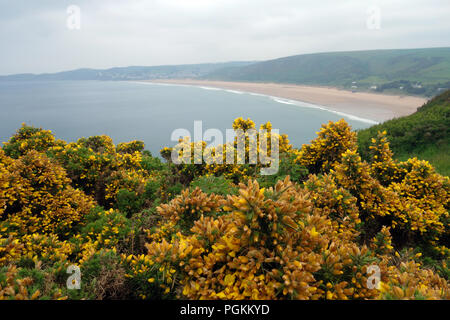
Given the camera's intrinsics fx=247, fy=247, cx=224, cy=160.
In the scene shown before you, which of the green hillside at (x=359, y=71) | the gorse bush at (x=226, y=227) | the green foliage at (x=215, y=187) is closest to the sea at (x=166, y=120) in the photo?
the gorse bush at (x=226, y=227)

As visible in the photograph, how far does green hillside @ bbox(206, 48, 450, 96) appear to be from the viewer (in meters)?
99.2

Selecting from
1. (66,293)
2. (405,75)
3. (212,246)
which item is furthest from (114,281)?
(405,75)

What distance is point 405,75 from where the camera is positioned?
110938mm

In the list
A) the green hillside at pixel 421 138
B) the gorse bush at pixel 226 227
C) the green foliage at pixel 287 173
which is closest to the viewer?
the gorse bush at pixel 226 227

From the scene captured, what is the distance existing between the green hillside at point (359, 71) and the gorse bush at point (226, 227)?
88.3m

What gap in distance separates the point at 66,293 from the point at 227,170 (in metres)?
6.58

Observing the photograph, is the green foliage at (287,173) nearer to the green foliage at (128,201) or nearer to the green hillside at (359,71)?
the green foliage at (128,201)

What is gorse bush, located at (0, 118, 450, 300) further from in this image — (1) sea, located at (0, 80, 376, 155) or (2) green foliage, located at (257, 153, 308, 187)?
(1) sea, located at (0, 80, 376, 155)

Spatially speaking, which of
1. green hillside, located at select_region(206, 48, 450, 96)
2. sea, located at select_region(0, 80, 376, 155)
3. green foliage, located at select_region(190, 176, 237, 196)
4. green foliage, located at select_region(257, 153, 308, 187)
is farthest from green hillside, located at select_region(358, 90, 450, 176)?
green hillside, located at select_region(206, 48, 450, 96)

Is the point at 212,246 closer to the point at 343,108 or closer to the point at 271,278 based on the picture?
the point at 271,278

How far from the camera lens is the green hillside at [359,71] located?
9922 centimetres

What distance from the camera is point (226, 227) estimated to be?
2920mm

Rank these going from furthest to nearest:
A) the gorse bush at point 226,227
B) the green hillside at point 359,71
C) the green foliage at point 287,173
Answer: the green hillside at point 359,71 → the green foliage at point 287,173 → the gorse bush at point 226,227

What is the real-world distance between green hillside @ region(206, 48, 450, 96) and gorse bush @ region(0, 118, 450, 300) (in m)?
88.3
